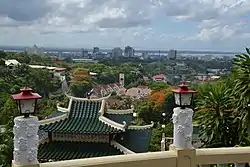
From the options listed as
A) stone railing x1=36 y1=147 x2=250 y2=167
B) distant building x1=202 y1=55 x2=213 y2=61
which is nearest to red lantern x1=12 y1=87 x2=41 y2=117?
stone railing x1=36 y1=147 x2=250 y2=167

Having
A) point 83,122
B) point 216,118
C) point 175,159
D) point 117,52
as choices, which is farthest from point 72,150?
point 117,52

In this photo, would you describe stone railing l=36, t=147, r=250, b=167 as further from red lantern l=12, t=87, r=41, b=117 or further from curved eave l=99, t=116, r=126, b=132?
curved eave l=99, t=116, r=126, b=132

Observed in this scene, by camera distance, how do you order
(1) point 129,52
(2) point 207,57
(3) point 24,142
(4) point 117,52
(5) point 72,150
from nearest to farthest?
(3) point 24,142 → (5) point 72,150 → (2) point 207,57 → (1) point 129,52 → (4) point 117,52

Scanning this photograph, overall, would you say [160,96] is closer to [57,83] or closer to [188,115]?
[57,83]

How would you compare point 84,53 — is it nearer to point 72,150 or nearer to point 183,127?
point 72,150

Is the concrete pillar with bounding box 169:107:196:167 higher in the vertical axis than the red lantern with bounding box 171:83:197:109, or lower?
lower

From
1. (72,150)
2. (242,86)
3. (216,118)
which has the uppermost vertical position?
(242,86)

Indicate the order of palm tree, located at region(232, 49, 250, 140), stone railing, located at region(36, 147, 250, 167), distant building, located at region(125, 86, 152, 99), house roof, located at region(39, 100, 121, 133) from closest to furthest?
stone railing, located at region(36, 147, 250, 167) → palm tree, located at region(232, 49, 250, 140) → house roof, located at region(39, 100, 121, 133) → distant building, located at region(125, 86, 152, 99)

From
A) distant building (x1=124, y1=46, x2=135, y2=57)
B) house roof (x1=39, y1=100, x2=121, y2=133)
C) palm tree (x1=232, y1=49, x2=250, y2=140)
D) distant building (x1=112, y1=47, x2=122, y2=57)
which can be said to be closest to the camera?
palm tree (x1=232, y1=49, x2=250, y2=140)
